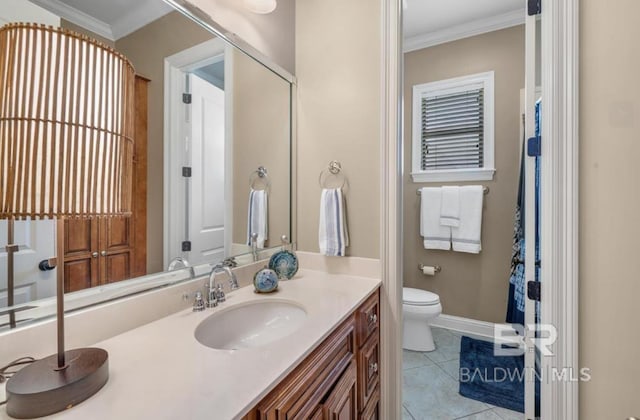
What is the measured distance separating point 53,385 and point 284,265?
913 mm

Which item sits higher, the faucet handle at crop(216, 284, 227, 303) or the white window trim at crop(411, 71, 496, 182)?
the white window trim at crop(411, 71, 496, 182)

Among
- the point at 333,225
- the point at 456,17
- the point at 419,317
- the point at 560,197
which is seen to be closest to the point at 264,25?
the point at 333,225

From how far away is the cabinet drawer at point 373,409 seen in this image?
1.15 meters

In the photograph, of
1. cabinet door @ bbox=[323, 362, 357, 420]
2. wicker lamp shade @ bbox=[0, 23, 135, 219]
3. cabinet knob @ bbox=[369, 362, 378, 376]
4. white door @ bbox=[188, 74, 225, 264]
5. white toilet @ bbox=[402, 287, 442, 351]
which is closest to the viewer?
wicker lamp shade @ bbox=[0, 23, 135, 219]

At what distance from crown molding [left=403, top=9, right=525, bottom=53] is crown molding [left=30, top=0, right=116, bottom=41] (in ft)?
8.42

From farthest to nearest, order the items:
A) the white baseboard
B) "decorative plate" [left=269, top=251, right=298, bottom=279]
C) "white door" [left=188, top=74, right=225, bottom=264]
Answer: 1. the white baseboard
2. "decorative plate" [left=269, top=251, right=298, bottom=279]
3. "white door" [left=188, top=74, right=225, bottom=264]

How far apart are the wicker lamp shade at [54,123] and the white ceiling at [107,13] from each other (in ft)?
1.16

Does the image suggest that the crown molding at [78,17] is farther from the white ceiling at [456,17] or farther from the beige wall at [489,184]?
the beige wall at [489,184]

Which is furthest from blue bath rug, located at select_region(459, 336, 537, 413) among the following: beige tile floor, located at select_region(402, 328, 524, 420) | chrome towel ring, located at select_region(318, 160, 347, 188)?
chrome towel ring, located at select_region(318, 160, 347, 188)

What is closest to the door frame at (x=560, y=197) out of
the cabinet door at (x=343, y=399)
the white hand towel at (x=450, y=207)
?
the cabinet door at (x=343, y=399)

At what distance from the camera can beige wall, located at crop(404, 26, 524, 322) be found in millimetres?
2229

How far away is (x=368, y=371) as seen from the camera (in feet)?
3.84

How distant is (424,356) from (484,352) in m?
0.49

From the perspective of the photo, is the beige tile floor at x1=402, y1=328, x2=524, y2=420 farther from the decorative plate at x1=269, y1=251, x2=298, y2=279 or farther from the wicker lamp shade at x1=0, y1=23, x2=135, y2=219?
the wicker lamp shade at x1=0, y1=23, x2=135, y2=219
